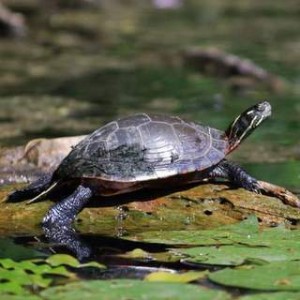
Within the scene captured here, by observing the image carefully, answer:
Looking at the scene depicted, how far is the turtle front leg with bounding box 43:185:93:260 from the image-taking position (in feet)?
13.0

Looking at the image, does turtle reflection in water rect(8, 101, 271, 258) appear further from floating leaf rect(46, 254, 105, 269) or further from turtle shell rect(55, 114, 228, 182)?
floating leaf rect(46, 254, 105, 269)

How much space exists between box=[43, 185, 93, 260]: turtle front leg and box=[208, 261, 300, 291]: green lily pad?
3.06 ft

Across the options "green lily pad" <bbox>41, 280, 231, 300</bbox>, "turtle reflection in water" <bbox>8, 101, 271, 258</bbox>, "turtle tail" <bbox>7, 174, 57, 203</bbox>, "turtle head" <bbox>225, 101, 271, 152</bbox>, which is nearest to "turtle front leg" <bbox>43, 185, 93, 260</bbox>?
"turtle reflection in water" <bbox>8, 101, 271, 258</bbox>

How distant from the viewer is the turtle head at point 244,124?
4.34 meters

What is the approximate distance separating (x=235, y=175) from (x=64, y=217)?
0.80 meters

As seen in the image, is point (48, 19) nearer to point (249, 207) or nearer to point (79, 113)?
point (79, 113)

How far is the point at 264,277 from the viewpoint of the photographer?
3.12m

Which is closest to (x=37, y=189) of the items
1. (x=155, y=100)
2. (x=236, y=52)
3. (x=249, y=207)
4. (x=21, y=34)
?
(x=249, y=207)

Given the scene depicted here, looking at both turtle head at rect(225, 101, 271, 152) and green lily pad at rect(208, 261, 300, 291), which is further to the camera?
turtle head at rect(225, 101, 271, 152)

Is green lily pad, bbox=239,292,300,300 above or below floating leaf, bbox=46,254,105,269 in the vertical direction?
below

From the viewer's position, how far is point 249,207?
405 centimetres

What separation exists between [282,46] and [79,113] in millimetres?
4965

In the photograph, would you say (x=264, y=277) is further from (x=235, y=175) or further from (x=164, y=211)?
(x=235, y=175)

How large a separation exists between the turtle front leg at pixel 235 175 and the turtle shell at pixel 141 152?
8cm
